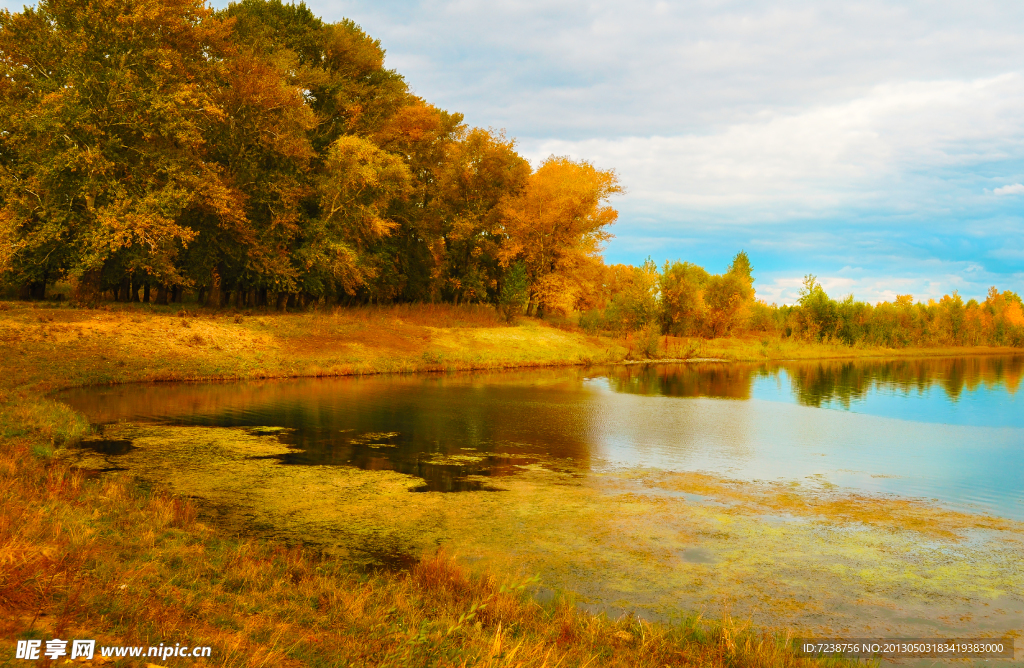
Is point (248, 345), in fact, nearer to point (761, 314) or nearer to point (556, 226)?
point (556, 226)

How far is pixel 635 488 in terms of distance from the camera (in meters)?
12.5

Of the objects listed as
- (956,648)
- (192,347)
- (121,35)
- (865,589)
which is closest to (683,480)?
(865,589)

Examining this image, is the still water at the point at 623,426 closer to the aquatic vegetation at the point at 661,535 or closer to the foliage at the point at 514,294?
the aquatic vegetation at the point at 661,535

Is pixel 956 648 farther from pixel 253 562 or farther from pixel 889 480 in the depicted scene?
pixel 889 480

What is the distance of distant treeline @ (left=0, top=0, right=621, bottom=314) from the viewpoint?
29.8 m

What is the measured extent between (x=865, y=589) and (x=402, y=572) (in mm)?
5588

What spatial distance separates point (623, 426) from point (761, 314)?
54.9m

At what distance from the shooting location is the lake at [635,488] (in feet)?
25.9

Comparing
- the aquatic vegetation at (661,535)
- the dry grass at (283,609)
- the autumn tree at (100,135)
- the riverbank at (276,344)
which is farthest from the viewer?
the autumn tree at (100,135)

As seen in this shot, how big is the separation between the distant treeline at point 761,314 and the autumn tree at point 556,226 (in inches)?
204

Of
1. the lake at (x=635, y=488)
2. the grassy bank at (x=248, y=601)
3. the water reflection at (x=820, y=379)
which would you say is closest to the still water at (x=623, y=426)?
the lake at (x=635, y=488)

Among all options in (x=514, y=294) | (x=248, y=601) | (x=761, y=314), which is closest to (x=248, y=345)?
(x=514, y=294)

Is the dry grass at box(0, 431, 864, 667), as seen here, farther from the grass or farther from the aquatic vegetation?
the aquatic vegetation

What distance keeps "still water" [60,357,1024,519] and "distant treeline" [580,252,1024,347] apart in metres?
20.2
